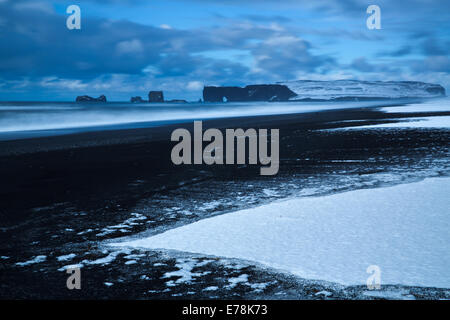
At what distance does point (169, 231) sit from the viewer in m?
6.77

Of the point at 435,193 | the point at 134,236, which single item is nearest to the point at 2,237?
the point at 134,236

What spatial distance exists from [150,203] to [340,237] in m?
3.98

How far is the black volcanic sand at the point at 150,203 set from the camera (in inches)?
186

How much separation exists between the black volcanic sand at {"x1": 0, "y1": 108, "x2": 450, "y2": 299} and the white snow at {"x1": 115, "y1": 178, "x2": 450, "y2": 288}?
0.32 meters

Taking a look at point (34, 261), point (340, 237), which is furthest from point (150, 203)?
point (340, 237)

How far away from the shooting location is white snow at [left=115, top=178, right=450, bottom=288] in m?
5.11

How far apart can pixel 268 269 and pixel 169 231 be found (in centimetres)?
212

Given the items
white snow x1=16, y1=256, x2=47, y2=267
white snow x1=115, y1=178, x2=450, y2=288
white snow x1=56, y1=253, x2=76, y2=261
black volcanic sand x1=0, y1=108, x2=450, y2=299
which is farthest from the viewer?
white snow x1=56, y1=253, x2=76, y2=261

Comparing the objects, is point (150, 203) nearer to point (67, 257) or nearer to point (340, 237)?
point (67, 257)

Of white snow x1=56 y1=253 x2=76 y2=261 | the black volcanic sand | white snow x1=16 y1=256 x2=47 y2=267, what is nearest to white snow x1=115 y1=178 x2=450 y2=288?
Result: the black volcanic sand

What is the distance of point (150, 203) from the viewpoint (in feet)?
28.1

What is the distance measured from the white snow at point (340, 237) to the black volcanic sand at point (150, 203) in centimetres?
32

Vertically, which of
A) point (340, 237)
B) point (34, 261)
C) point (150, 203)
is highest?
point (150, 203)

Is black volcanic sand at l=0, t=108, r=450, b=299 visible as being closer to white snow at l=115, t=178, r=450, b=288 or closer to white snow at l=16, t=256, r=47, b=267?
white snow at l=16, t=256, r=47, b=267
